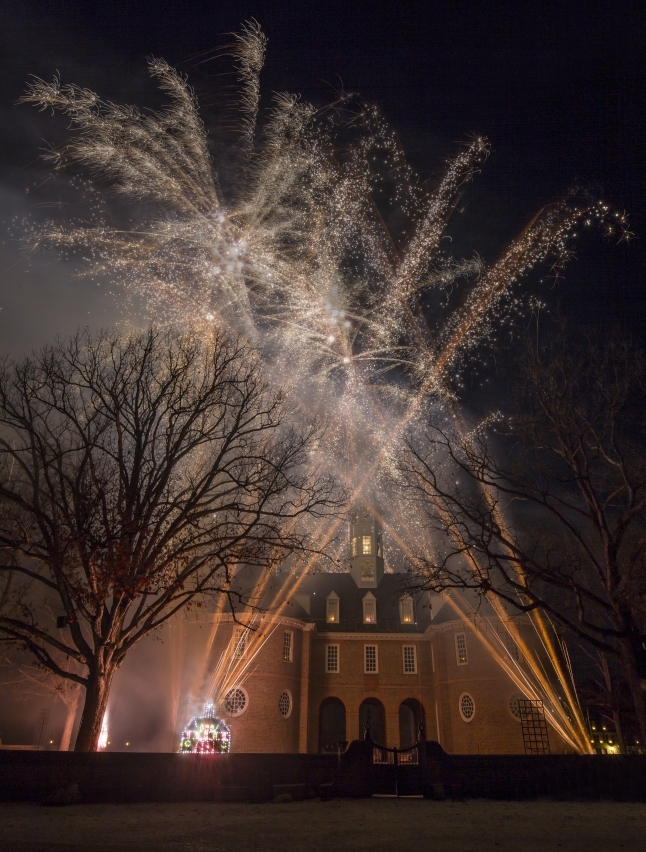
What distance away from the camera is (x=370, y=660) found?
4034cm

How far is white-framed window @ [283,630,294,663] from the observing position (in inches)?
1462

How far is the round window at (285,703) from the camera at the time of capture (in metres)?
35.7

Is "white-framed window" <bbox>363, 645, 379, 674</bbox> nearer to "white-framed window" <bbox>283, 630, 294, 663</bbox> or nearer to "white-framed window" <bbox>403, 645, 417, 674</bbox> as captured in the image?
"white-framed window" <bbox>403, 645, 417, 674</bbox>

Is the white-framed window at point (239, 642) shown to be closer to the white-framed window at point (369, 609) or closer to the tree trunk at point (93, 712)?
the white-framed window at point (369, 609)

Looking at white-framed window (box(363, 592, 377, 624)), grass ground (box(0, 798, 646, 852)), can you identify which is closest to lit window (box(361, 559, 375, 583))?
white-framed window (box(363, 592, 377, 624))

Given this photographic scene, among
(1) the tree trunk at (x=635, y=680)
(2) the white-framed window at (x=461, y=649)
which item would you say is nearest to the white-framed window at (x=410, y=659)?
(2) the white-framed window at (x=461, y=649)

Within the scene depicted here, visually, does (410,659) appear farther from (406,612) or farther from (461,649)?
(461,649)

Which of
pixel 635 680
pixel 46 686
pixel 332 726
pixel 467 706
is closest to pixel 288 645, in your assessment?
pixel 467 706

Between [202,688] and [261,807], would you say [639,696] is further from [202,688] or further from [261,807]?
[202,688]

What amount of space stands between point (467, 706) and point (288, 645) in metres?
12.0

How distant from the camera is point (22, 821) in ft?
28.3

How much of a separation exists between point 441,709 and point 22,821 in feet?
108

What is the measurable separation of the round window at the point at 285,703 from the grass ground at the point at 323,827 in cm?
2563

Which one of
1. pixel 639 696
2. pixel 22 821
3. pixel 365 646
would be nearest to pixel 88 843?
pixel 22 821
